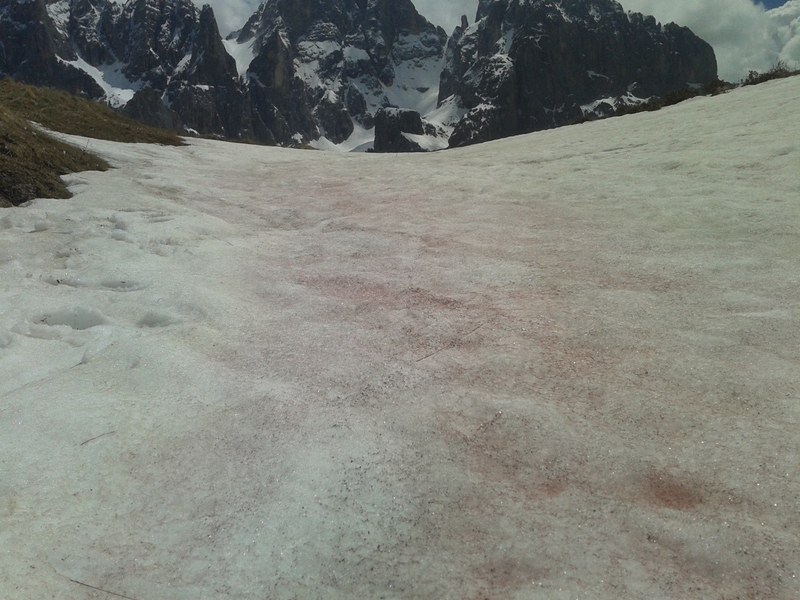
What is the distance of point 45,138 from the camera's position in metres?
11.4

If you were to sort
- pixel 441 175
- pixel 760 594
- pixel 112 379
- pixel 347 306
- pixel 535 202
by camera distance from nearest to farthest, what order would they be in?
pixel 760 594 < pixel 112 379 < pixel 347 306 < pixel 535 202 < pixel 441 175

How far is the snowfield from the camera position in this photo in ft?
9.48

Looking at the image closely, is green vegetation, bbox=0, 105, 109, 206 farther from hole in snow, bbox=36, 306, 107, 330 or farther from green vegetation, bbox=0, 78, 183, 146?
hole in snow, bbox=36, 306, 107, 330

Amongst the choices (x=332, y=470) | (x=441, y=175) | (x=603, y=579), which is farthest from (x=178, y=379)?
(x=441, y=175)

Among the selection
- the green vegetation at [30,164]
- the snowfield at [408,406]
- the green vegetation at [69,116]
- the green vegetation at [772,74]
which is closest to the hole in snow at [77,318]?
the snowfield at [408,406]

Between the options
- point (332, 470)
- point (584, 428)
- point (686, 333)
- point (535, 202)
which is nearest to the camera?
point (332, 470)

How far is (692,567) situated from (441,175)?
31.8 feet

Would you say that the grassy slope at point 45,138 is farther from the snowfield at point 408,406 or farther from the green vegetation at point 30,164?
the snowfield at point 408,406

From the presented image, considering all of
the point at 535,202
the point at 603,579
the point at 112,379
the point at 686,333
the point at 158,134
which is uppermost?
the point at 158,134

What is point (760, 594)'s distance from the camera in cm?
267

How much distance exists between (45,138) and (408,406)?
35.6ft

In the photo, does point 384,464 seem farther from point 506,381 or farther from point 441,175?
point 441,175

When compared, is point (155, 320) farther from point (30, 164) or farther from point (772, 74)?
point (772, 74)

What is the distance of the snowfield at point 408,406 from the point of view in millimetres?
2889
